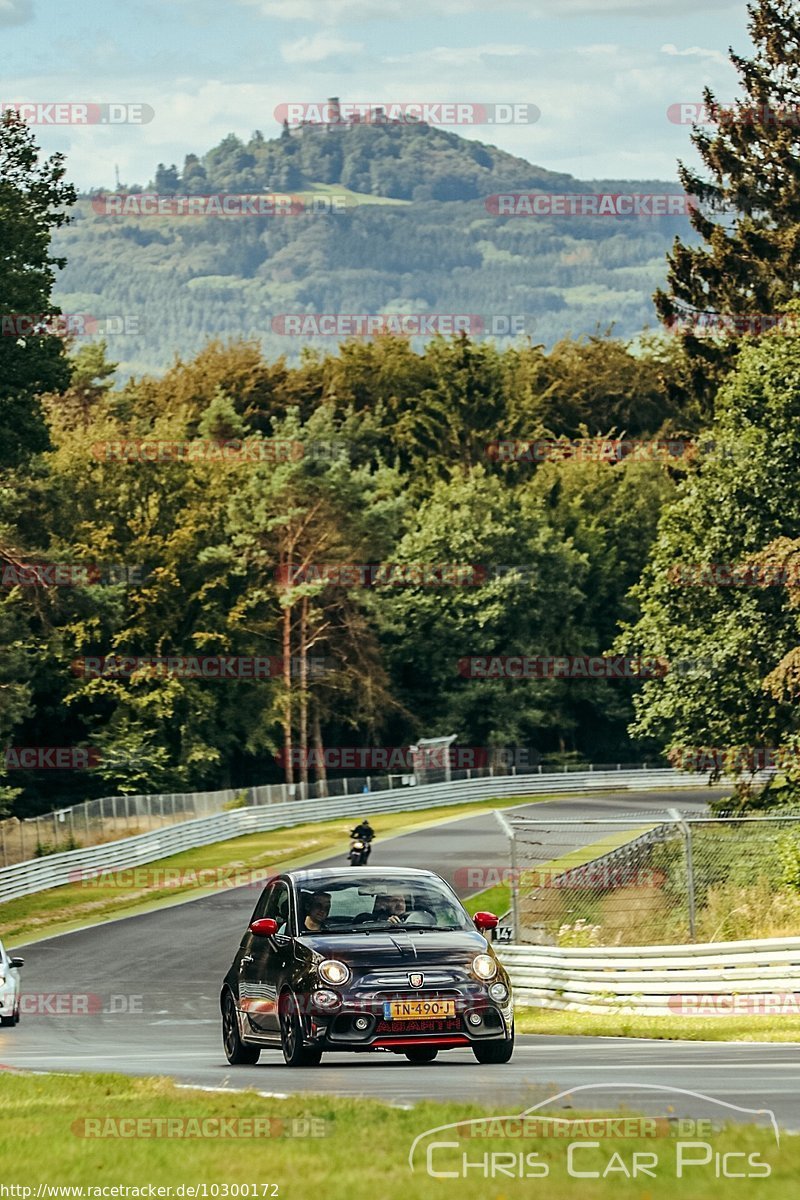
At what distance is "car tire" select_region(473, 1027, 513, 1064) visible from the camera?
1499 centimetres

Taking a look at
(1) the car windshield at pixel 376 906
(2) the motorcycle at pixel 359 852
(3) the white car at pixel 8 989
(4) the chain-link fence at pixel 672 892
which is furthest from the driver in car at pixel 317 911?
(2) the motorcycle at pixel 359 852

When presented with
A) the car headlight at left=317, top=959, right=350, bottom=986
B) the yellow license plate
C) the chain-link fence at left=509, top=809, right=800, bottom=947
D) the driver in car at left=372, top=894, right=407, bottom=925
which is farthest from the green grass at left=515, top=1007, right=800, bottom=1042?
the car headlight at left=317, top=959, right=350, bottom=986

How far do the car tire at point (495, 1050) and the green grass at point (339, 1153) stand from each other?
313 centimetres

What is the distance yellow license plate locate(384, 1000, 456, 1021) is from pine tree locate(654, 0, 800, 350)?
47.9 meters

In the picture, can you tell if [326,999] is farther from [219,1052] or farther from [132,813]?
[132,813]

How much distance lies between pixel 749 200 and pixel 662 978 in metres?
43.0

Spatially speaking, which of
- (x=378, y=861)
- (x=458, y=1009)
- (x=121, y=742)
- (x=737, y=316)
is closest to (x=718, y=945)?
(x=458, y=1009)

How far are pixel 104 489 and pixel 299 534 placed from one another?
34.2 ft

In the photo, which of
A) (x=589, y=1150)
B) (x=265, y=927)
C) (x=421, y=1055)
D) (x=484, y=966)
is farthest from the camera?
(x=421, y=1055)

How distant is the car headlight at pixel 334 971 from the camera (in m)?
14.7

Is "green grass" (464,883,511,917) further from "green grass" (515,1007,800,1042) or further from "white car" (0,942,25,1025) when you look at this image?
"green grass" (515,1007,800,1042)

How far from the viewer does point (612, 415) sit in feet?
365

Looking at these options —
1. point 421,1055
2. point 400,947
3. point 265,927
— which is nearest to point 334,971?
point 400,947

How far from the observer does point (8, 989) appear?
24547 millimetres
